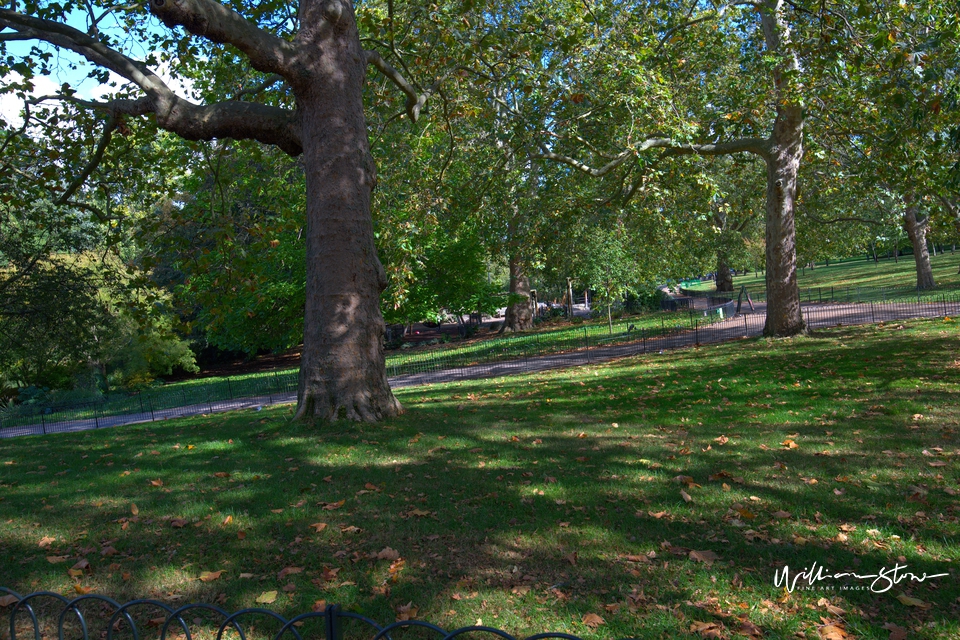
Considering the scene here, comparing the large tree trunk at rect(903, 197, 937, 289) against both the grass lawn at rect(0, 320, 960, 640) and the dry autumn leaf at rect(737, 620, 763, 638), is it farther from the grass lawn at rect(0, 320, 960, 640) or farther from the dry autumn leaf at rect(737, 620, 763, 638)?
the dry autumn leaf at rect(737, 620, 763, 638)

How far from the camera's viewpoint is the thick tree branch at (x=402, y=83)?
11000mm

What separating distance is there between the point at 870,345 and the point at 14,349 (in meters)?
21.1

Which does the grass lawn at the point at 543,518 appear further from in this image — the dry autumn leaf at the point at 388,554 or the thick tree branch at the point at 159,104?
the thick tree branch at the point at 159,104

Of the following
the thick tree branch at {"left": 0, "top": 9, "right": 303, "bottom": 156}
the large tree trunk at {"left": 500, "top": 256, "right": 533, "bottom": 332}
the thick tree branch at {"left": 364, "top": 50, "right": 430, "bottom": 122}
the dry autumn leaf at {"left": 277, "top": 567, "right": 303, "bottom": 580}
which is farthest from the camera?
the large tree trunk at {"left": 500, "top": 256, "right": 533, "bottom": 332}

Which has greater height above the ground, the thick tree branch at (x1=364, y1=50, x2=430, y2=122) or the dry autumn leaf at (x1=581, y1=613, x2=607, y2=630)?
the thick tree branch at (x1=364, y1=50, x2=430, y2=122)

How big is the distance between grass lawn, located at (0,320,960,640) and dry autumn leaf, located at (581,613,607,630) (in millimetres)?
11

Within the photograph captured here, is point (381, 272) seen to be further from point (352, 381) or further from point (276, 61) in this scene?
point (276, 61)

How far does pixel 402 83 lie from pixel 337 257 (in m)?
4.01

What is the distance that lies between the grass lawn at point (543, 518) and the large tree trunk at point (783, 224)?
9484mm

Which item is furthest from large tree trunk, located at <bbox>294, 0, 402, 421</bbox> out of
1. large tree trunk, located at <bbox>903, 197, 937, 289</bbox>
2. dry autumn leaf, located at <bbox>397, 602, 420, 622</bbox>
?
large tree trunk, located at <bbox>903, 197, 937, 289</bbox>

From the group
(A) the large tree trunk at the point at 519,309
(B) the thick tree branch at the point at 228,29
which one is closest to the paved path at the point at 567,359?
(A) the large tree trunk at the point at 519,309

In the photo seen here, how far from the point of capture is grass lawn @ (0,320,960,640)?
4.05 metres

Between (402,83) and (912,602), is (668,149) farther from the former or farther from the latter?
(912,602)

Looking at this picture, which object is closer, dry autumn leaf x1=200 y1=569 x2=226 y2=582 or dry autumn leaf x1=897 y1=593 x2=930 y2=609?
dry autumn leaf x1=897 y1=593 x2=930 y2=609
